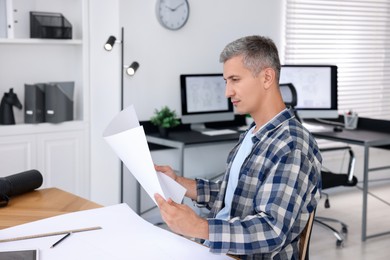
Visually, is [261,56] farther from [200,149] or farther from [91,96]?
[200,149]

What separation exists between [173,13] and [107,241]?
311 cm

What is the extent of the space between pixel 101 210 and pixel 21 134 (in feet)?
6.94

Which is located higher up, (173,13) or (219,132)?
(173,13)

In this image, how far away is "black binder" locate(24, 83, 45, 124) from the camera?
3.92m

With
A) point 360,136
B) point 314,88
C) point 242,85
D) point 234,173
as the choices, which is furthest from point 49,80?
point 242,85

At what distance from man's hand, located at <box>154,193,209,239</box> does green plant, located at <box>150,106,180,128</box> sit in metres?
2.74

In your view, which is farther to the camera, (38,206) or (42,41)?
(42,41)

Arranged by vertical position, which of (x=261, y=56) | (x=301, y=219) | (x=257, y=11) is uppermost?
(x=257, y=11)

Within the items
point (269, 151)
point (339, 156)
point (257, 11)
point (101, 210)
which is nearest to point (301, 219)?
point (269, 151)

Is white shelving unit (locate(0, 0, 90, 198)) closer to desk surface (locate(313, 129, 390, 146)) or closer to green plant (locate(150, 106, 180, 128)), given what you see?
green plant (locate(150, 106, 180, 128))

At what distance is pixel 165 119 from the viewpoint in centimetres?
427

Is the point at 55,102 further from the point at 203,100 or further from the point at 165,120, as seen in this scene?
the point at 203,100

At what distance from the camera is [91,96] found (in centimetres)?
413

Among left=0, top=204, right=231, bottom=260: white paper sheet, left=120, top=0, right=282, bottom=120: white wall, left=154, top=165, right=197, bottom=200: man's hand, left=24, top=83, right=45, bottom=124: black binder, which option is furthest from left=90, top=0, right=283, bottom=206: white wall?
left=0, top=204, right=231, bottom=260: white paper sheet
